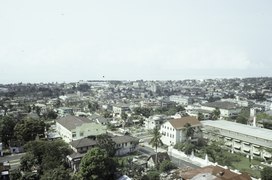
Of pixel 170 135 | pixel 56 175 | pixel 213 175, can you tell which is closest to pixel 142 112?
pixel 170 135

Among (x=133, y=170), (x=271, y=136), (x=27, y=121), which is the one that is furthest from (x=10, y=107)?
(x=271, y=136)

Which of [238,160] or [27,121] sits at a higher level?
[27,121]

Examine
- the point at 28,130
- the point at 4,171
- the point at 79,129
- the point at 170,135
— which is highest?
the point at 28,130

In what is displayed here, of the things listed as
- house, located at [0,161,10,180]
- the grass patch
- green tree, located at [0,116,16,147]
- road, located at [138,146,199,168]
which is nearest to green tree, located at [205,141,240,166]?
the grass patch

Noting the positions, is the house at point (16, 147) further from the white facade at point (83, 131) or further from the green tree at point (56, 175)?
the green tree at point (56, 175)

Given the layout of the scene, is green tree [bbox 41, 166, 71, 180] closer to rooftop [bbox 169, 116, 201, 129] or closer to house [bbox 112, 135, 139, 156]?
house [bbox 112, 135, 139, 156]

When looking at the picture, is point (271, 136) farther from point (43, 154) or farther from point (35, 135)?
point (35, 135)

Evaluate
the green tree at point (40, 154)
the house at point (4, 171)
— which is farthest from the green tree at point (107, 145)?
the house at point (4, 171)

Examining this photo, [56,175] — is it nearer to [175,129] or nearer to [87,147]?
[87,147]
